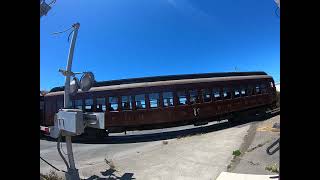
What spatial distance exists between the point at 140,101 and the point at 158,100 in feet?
3.02

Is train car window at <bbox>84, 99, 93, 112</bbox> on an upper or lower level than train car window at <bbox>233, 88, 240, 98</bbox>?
lower

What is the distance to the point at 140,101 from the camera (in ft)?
49.3

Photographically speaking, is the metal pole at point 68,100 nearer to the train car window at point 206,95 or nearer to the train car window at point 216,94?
the train car window at point 206,95

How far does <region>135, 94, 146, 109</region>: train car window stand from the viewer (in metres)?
15.0

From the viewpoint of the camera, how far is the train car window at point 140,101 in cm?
1504

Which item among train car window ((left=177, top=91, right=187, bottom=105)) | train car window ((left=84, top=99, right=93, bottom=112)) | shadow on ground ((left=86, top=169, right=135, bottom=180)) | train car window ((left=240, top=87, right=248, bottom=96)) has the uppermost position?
train car window ((left=240, top=87, right=248, bottom=96))

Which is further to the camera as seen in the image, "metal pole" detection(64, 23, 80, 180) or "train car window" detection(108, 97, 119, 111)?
"train car window" detection(108, 97, 119, 111)

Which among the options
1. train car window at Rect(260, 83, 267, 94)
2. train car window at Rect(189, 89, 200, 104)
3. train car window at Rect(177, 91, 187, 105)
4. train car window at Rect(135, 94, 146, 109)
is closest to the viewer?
train car window at Rect(135, 94, 146, 109)

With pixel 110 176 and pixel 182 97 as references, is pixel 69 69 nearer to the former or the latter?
pixel 110 176

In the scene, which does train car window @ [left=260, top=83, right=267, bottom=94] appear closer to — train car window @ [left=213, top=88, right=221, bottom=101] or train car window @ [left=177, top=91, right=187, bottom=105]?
train car window @ [left=213, top=88, right=221, bottom=101]

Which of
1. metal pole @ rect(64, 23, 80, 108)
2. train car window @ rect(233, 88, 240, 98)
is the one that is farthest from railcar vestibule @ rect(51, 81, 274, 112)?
metal pole @ rect(64, 23, 80, 108)

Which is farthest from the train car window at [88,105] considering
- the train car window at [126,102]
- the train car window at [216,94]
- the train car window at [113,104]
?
the train car window at [216,94]
